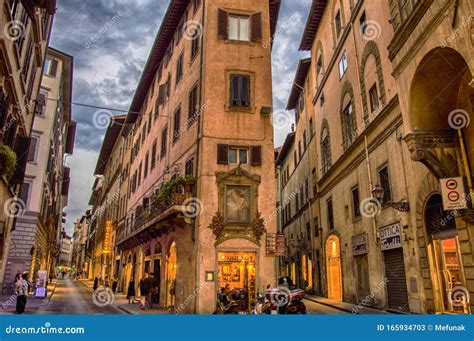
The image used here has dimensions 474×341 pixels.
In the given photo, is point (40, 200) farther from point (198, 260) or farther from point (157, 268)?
point (198, 260)

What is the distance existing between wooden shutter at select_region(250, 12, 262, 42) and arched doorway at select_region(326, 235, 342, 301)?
45.8ft

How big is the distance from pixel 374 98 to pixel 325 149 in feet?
32.0

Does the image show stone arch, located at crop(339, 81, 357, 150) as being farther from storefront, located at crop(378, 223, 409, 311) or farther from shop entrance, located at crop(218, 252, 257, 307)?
shop entrance, located at crop(218, 252, 257, 307)

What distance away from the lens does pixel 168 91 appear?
26547mm

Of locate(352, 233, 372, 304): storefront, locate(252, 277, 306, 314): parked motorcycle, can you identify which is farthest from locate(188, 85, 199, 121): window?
locate(352, 233, 372, 304): storefront

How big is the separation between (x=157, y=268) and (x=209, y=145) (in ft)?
31.2

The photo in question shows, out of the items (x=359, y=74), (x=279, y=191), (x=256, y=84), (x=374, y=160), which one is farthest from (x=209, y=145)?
(x=279, y=191)

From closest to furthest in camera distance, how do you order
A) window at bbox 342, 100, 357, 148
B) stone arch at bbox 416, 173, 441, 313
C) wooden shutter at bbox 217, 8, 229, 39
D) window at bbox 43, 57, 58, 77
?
stone arch at bbox 416, 173, 441, 313 < wooden shutter at bbox 217, 8, 229, 39 < window at bbox 342, 100, 357, 148 < window at bbox 43, 57, 58, 77

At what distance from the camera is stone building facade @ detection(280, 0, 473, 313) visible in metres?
11.9

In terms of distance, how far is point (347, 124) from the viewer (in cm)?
2453

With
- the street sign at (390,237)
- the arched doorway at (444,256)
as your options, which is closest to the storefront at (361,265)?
the street sign at (390,237)

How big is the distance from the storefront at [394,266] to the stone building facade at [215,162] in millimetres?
5492

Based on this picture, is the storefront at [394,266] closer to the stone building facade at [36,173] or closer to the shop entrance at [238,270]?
the shop entrance at [238,270]

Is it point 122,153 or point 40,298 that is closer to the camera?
point 40,298
